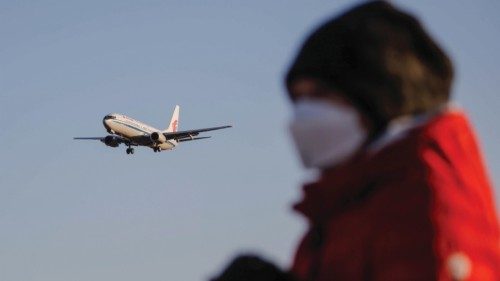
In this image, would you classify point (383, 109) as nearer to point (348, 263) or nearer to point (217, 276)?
point (348, 263)

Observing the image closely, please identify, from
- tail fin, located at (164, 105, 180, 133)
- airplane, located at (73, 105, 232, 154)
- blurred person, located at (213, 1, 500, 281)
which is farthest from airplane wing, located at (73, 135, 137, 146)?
blurred person, located at (213, 1, 500, 281)

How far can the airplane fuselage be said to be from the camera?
69.6m

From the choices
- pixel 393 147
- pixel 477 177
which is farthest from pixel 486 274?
pixel 393 147

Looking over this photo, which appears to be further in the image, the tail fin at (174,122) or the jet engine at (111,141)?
the tail fin at (174,122)

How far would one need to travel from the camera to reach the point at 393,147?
5.47ft

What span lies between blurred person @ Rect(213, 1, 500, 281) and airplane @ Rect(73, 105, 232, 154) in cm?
6506

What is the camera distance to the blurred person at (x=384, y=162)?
1530 millimetres

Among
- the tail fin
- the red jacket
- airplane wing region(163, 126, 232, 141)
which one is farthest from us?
the tail fin

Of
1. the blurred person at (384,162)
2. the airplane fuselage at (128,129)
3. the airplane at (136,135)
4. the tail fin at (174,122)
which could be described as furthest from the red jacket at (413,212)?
the tail fin at (174,122)

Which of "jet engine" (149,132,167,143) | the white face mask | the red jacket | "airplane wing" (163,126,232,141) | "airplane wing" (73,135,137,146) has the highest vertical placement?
"airplane wing" (73,135,137,146)

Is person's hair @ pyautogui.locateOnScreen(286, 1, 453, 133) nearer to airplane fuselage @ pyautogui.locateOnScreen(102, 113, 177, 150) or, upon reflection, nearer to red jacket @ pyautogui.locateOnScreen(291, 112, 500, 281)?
red jacket @ pyautogui.locateOnScreen(291, 112, 500, 281)

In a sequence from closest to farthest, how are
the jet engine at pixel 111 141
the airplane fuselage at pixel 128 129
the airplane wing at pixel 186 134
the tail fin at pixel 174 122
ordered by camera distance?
1. the airplane wing at pixel 186 134
2. the jet engine at pixel 111 141
3. the airplane fuselage at pixel 128 129
4. the tail fin at pixel 174 122

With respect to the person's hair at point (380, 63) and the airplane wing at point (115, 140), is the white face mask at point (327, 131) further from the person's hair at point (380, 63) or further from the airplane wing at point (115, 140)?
the airplane wing at point (115, 140)

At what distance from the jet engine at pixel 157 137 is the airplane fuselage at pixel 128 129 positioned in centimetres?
83
